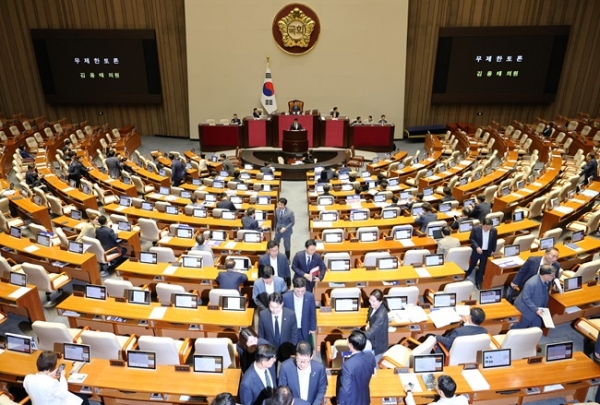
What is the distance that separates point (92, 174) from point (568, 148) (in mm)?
16072

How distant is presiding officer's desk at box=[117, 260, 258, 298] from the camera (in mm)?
6875

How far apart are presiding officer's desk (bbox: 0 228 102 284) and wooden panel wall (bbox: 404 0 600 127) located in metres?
16.2

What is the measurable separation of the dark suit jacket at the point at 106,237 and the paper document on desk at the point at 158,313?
2895 mm

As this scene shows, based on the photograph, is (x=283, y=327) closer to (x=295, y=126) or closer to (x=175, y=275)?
(x=175, y=275)

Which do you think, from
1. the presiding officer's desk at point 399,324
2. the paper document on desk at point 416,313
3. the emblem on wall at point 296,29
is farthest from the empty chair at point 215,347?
the emblem on wall at point 296,29

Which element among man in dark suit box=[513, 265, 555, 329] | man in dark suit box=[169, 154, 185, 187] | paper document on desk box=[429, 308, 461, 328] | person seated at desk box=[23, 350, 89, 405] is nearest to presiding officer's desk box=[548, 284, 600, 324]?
man in dark suit box=[513, 265, 555, 329]

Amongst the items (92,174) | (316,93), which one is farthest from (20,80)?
(316,93)

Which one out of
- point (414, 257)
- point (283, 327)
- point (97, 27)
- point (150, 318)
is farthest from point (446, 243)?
point (97, 27)

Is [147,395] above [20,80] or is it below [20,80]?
below

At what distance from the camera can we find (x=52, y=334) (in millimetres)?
5160

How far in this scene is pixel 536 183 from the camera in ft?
37.1

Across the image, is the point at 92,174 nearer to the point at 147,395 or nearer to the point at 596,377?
the point at 147,395

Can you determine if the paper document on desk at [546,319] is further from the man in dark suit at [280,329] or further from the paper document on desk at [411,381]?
the man in dark suit at [280,329]

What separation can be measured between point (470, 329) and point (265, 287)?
2458 millimetres
